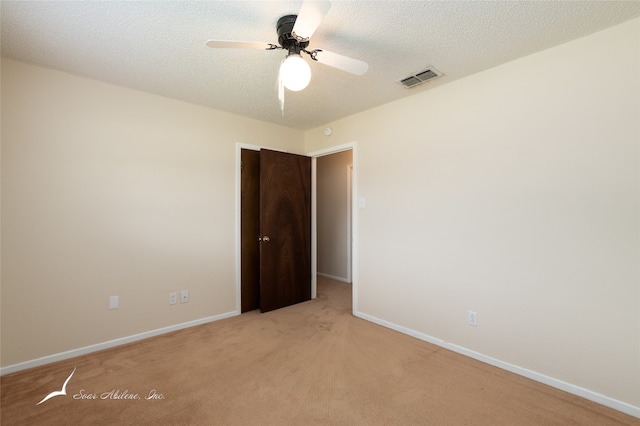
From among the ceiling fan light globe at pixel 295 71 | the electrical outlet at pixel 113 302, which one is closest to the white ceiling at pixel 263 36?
the ceiling fan light globe at pixel 295 71

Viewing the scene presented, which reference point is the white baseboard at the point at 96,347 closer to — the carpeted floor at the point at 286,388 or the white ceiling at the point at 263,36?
the carpeted floor at the point at 286,388

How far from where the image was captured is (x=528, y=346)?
2129 millimetres

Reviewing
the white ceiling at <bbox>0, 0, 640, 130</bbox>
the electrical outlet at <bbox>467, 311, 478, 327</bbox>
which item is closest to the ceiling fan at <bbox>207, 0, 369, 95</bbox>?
the white ceiling at <bbox>0, 0, 640, 130</bbox>

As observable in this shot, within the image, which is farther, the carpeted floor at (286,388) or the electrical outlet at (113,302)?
the electrical outlet at (113,302)

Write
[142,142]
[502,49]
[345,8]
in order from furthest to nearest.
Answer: [142,142] < [502,49] < [345,8]

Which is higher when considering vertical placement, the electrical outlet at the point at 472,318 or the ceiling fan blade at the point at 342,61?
the ceiling fan blade at the point at 342,61

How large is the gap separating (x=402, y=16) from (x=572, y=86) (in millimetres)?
1307

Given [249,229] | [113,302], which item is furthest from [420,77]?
[113,302]

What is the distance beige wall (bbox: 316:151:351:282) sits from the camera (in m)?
5.15

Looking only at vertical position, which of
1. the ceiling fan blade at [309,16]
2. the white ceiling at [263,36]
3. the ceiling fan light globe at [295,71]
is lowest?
the ceiling fan light globe at [295,71]

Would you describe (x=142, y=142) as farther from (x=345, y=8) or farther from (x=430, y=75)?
(x=430, y=75)

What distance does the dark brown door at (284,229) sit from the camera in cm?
351

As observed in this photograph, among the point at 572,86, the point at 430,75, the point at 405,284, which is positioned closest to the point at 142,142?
the point at 430,75

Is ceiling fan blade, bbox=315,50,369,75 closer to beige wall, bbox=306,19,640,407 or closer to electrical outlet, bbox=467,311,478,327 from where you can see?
beige wall, bbox=306,19,640,407
